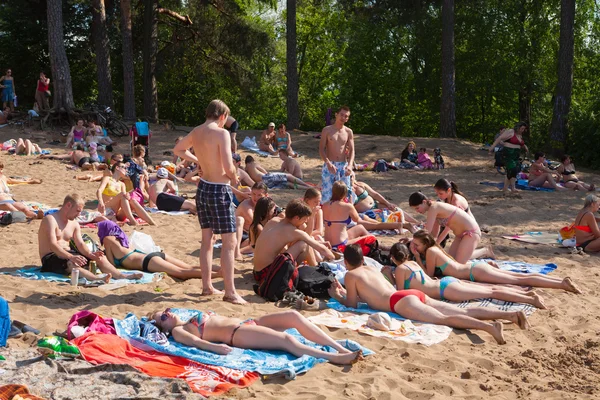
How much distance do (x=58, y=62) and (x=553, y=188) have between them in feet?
42.6

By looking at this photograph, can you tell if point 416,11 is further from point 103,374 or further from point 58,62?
point 103,374

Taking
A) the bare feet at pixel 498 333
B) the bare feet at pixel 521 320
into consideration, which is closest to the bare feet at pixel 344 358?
the bare feet at pixel 498 333

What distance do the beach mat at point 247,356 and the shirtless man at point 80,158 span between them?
10.1m

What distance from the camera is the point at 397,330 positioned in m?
6.00

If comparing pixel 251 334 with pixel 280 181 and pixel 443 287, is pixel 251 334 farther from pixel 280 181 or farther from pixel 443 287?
pixel 280 181

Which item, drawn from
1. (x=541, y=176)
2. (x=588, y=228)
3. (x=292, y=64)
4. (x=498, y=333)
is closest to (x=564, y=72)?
(x=541, y=176)

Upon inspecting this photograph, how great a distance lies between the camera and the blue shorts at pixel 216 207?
6578mm

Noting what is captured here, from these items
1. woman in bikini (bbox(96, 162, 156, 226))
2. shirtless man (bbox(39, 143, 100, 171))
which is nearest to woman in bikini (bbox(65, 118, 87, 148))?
shirtless man (bbox(39, 143, 100, 171))

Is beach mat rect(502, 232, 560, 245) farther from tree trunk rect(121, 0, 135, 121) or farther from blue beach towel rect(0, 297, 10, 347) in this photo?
tree trunk rect(121, 0, 135, 121)

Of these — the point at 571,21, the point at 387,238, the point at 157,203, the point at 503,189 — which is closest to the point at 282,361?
the point at 387,238

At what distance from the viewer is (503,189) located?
47.9ft

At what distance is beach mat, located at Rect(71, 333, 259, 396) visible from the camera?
4777 mm

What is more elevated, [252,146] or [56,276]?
[252,146]

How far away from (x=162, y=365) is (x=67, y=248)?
292 cm
